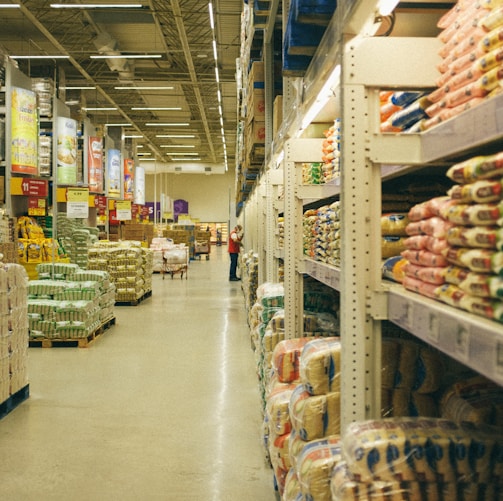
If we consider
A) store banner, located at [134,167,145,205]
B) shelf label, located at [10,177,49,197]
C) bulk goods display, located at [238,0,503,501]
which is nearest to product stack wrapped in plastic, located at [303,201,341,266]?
bulk goods display, located at [238,0,503,501]

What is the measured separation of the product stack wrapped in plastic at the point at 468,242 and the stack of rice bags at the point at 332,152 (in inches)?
73.0

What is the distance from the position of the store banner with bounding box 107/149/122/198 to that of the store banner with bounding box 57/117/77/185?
5399 millimetres

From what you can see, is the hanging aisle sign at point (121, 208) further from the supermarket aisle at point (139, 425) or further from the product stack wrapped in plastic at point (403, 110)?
the product stack wrapped in plastic at point (403, 110)

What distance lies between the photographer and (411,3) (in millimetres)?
2484

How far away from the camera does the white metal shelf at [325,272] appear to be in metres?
2.84

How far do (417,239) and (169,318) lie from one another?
9879 millimetres

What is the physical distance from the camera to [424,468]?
1778 mm

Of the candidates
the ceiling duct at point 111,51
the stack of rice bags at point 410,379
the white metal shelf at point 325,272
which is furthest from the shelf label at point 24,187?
the stack of rice bags at point 410,379

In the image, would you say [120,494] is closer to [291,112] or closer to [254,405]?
[254,405]

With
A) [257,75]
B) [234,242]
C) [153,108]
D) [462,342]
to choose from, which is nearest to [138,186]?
[153,108]

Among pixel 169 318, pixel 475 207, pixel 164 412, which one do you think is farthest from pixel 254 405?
pixel 169 318

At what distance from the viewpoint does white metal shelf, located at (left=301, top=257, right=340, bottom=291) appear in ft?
9.33

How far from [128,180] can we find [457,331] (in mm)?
21048

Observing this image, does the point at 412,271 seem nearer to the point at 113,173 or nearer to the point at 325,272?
the point at 325,272
